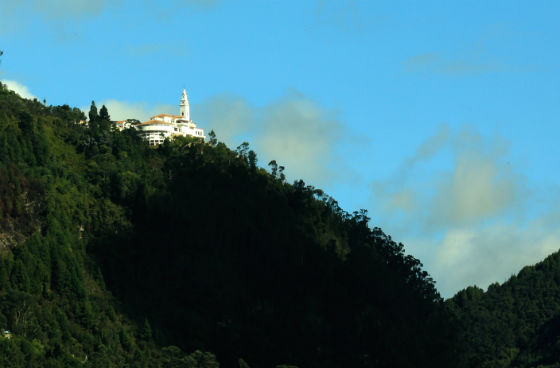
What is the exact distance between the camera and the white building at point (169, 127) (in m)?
176

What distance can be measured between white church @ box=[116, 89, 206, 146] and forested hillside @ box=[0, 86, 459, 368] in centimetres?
710

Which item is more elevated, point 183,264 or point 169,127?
point 169,127

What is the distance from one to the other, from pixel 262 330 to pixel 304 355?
6.53 meters

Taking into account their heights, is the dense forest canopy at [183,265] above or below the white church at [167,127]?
below

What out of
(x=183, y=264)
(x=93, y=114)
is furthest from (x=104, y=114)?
(x=183, y=264)

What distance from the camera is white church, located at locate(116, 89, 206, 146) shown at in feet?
577

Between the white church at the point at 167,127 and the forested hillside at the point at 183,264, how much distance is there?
7.10 m

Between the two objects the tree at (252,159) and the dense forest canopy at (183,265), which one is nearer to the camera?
the dense forest canopy at (183,265)

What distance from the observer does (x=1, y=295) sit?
374 feet

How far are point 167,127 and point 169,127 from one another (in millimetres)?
574

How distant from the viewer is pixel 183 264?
146 m

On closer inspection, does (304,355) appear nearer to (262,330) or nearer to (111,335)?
(262,330)

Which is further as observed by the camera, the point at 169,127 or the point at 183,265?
the point at 169,127

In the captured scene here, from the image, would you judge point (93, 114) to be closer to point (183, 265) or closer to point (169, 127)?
point (169, 127)
